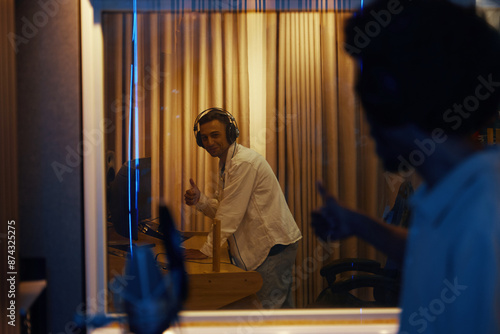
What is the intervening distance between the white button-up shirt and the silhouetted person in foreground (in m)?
0.70

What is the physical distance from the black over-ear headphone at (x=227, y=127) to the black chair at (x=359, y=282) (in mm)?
693

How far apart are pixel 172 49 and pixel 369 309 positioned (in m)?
1.42

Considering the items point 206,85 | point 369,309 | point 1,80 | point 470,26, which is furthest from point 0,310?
point 470,26

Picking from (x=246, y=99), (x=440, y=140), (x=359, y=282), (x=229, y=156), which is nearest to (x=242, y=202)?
(x=229, y=156)

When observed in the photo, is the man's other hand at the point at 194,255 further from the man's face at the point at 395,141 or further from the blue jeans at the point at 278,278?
the man's face at the point at 395,141

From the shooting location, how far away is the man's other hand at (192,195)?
5.96 ft

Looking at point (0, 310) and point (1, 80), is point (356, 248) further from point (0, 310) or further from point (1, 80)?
point (1, 80)

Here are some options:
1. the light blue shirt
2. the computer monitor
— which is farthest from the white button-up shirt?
the light blue shirt

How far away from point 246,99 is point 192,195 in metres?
0.47

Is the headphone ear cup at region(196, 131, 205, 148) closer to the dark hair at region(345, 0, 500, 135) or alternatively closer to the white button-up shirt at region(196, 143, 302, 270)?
the white button-up shirt at region(196, 143, 302, 270)

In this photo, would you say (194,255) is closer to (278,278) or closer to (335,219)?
(278,278)

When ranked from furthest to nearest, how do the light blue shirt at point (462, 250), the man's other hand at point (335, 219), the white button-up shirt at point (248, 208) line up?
the white button-up shirt at point (248, 208) < the man's other hand at point (335, 219) < the light blue shirt at point (462, 250)

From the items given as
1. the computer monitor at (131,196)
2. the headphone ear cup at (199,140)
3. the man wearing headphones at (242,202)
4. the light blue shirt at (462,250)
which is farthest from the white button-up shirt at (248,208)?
the light blue shirt at (462,250)

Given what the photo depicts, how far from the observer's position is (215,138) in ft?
5.98
